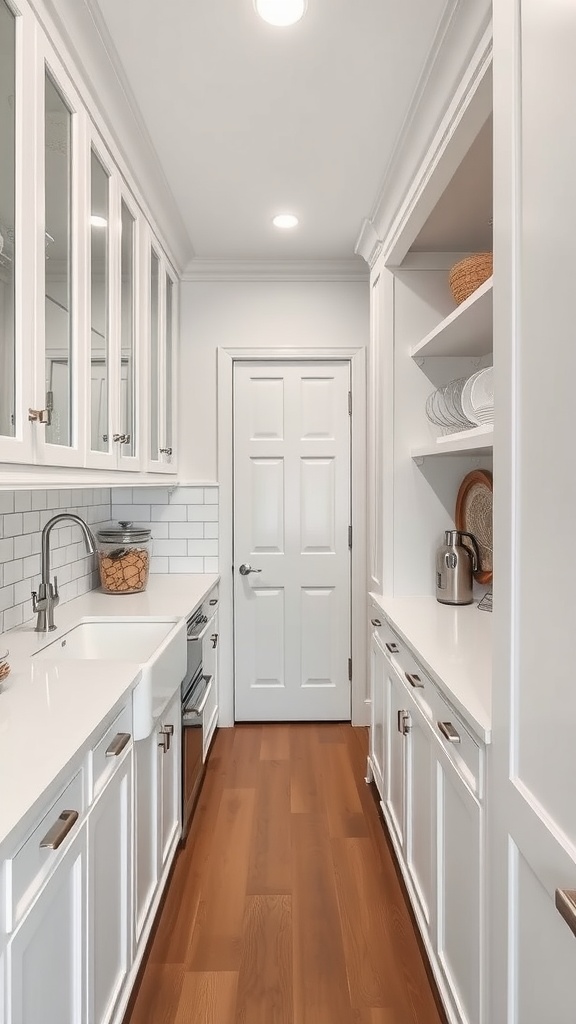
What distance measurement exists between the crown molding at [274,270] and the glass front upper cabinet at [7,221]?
2.05 meters

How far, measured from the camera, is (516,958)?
3.42 ft

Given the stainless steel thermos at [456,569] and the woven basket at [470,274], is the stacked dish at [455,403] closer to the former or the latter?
the woven basket at [470,274]

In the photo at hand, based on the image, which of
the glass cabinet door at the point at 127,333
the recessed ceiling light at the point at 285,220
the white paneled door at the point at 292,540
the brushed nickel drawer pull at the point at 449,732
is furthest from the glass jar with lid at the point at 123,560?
the brushed nickel drawer pull at the point at 449,732

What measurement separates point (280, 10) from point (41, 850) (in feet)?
6.16

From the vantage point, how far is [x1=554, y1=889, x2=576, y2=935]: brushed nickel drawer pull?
753mm

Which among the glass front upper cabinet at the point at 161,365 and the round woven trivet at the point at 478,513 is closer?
the round woven trivet at the point at 478,513

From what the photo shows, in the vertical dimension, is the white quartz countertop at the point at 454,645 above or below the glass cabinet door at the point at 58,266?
below

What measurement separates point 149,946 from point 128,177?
8.02 ft

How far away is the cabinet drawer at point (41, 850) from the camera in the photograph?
860 mm

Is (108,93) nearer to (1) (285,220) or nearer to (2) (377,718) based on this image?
(1) (285,220)

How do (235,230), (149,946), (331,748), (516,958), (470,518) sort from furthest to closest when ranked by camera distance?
(331,748) < (235,230) < (470,518) < (149,946) < (516,958)

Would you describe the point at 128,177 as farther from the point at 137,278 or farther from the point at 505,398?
the point at 505,398

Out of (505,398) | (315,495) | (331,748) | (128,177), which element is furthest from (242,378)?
(505,398)

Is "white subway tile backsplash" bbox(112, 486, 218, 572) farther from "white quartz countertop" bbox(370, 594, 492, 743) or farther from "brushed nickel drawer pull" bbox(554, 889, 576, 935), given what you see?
"brushed nickel drawer pull" bbox(554, 889, 576, 935)
